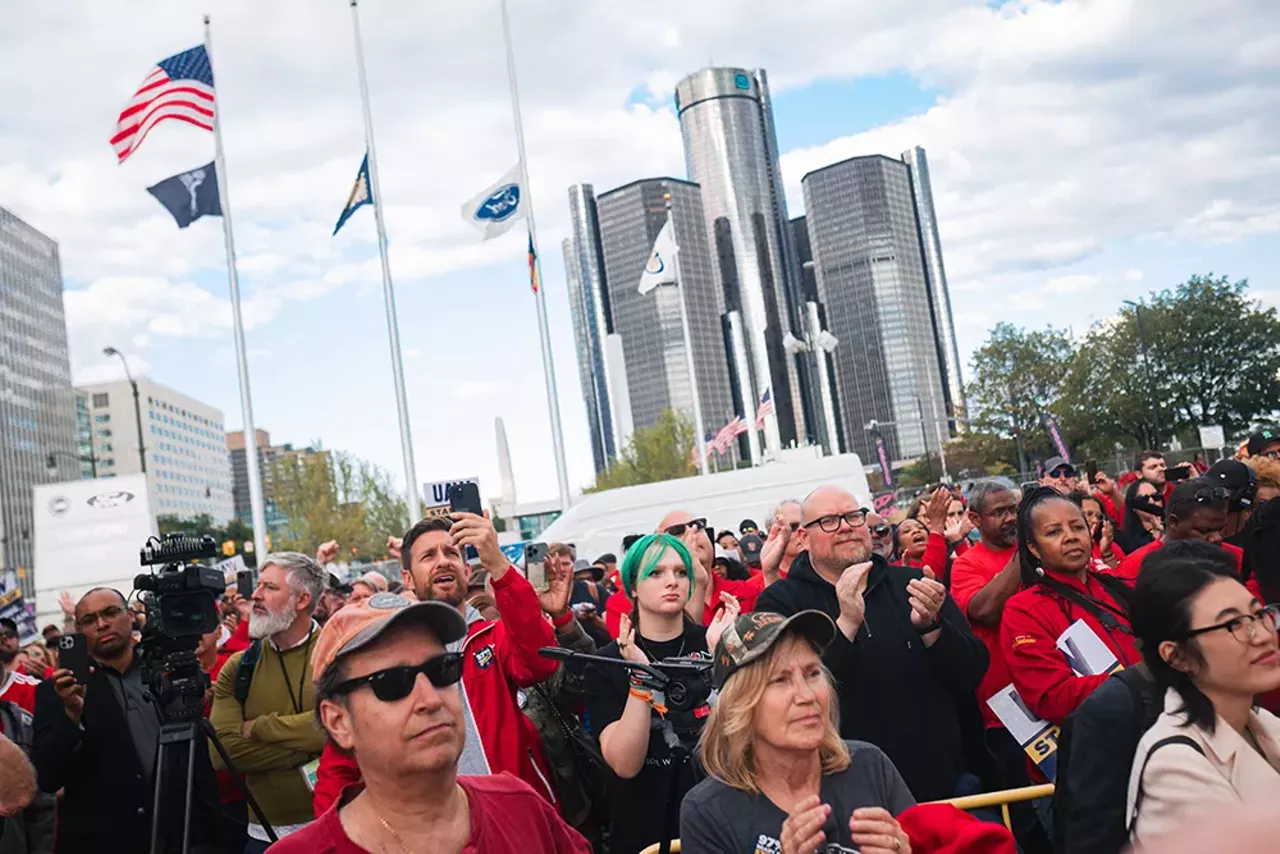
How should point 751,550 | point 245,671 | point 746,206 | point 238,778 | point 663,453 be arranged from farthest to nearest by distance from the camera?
1. point 746,206
2. point 663,453
3. point 751,550
4. point 245,671
5. point 238,778

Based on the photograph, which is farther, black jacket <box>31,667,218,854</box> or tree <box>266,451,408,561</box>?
tree <box>266,451,408,561</box>

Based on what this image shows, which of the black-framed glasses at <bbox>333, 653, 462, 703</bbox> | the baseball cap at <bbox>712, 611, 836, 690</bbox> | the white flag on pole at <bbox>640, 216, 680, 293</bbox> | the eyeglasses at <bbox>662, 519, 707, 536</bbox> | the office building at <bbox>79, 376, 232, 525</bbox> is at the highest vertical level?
the office building at <bbox>79, 376, 232, 525</bbox>

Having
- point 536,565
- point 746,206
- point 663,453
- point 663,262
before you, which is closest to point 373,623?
point 536,565

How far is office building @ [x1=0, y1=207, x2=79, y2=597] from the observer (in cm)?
10862

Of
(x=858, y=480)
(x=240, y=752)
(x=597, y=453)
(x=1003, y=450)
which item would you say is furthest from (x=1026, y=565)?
(x=597, y=453)

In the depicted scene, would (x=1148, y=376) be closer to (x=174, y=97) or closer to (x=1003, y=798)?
(x=174, y=97)

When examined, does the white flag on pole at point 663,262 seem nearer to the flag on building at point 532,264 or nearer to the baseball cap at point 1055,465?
the flag on building at point 532,264

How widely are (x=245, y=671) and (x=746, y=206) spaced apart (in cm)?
13867

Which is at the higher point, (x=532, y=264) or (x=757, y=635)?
(x=532, y=264)

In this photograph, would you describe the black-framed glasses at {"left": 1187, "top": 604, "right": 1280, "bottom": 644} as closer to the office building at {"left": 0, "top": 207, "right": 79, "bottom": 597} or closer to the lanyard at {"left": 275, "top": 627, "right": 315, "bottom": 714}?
the lanyard at {"left": 275, "top": 627, "right": 315, "bottom": 714}

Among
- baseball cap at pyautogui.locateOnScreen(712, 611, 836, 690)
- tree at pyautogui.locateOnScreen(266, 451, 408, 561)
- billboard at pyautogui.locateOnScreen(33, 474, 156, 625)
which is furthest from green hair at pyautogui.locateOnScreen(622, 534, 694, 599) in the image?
tree at pyautogui.locateOnScreen(266, 451, 408, 561)

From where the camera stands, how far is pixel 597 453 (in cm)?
17238

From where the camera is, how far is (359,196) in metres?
21.3

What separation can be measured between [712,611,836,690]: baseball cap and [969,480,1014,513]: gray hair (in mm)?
3079
